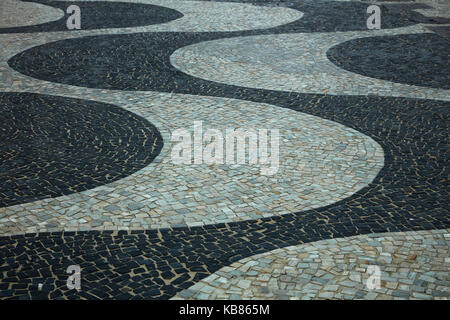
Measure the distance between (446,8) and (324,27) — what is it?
4.58 metres

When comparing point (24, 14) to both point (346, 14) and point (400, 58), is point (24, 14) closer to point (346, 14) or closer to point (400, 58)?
point (346, 14)

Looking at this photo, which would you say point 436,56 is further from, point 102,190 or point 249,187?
point 102,190

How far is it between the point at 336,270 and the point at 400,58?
7.59m

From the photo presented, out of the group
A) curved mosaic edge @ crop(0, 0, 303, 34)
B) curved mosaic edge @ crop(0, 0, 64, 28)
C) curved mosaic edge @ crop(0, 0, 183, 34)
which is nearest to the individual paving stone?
curved mosaic edge @ crop(0, 0, 303, 34)

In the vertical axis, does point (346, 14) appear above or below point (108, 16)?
below

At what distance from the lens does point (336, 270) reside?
202 inches

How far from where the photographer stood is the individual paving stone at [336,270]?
15.8 ft

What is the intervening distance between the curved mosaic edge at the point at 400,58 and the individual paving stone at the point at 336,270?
212 inches

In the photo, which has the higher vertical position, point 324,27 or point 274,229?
point 324,27

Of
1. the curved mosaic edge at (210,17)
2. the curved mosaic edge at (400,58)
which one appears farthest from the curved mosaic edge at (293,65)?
the curved mosaic edge at (210,17)

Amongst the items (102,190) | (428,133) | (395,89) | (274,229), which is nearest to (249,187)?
(274,229)

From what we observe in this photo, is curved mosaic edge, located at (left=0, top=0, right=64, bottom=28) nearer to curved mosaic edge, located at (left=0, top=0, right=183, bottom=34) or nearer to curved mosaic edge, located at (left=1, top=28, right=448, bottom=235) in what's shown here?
curved mosaic edge, located at (left=0, top=0, right=183, bottom=34)

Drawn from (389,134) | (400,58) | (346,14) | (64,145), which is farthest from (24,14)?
(389,134)

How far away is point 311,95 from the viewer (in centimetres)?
975
